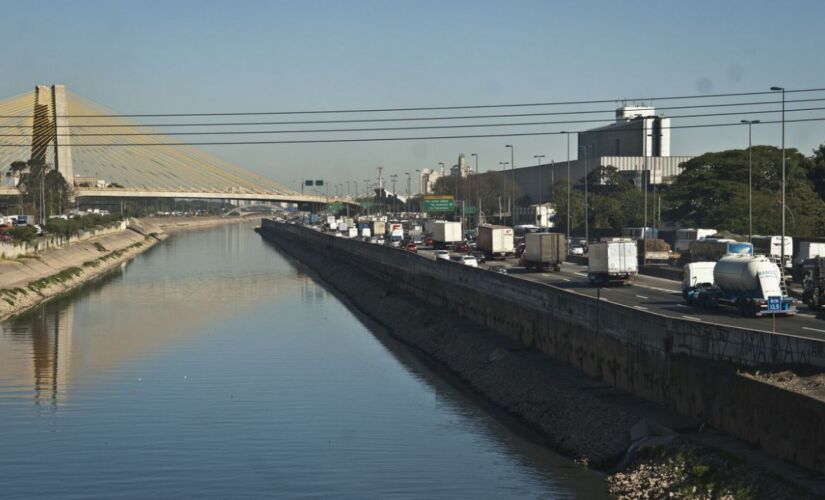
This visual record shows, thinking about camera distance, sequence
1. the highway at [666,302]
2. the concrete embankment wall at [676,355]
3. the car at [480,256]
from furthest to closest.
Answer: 1. the car at [480,256]
2. the highway at [666,302]
3. the concrete embankment wall at [676,355]

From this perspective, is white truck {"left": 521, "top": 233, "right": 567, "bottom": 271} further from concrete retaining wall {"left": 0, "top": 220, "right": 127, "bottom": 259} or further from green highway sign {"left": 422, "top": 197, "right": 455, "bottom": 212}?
green highway sign {"left": 422, "top": 197, "right": 455, "bottom": 212}

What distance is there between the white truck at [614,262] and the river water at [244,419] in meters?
12.4

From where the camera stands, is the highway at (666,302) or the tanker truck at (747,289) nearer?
the highway at (666,302)

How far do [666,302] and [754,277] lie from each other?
807cm

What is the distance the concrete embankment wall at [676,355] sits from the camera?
2609cm

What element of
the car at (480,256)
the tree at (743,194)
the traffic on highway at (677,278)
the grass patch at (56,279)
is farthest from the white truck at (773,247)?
the grass patch at (56,279)

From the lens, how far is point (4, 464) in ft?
112

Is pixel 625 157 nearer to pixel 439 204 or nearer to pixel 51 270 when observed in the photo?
pixel 439 204

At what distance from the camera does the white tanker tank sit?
46.1 meters

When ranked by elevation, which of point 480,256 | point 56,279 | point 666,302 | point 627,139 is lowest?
point 56,279

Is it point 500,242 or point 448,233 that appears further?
point 448,233

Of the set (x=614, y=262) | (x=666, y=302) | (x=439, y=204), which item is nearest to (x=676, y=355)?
(x=666, y=302)

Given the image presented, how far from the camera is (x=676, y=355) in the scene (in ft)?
109

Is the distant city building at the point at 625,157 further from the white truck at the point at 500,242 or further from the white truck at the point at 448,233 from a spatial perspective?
the white truck at the point at 500,242
